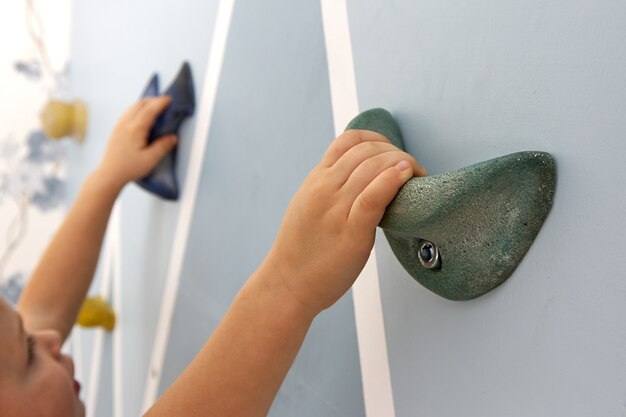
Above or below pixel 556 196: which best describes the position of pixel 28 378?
below

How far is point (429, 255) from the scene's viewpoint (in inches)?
14.8

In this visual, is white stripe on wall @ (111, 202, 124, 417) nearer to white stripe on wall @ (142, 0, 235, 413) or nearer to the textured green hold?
white stripe on wall @ (142, 0, 235, 413)

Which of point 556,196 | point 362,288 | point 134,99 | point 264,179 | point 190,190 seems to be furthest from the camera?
point 134,99

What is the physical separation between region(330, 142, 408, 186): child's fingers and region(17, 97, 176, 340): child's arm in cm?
44

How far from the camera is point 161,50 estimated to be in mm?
825

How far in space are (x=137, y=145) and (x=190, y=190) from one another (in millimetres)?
97

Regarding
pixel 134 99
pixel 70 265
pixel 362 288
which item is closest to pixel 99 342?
pixel 70 265

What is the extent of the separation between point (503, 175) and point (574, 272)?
0.18 ft

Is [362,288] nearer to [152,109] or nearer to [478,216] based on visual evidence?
[478,216]

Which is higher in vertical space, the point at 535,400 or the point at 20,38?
the point at 20,38

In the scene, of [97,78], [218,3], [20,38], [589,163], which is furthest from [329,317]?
[20,38]

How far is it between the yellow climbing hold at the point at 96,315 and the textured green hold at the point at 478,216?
687mm

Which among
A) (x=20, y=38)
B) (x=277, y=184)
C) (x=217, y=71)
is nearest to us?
(x=277, y=184)

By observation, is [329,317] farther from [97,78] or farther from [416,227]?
[97,78]
